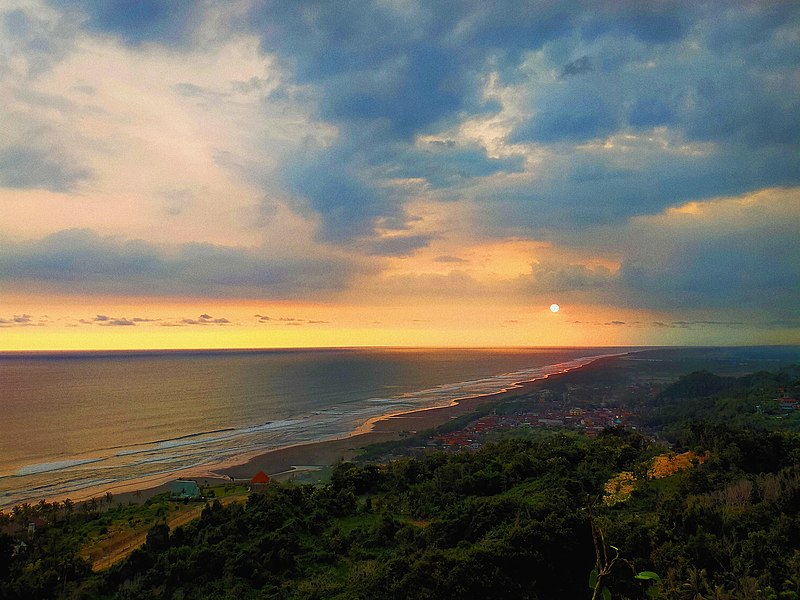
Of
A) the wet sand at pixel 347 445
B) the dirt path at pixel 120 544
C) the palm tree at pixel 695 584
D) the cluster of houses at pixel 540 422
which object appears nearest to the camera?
the palm tree at pixel 695 584

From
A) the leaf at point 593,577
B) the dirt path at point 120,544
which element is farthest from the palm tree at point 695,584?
the dirt path at point 120,544

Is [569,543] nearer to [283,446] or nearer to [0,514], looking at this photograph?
[0,514]

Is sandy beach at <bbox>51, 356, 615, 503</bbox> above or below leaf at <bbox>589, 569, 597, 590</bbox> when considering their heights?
below

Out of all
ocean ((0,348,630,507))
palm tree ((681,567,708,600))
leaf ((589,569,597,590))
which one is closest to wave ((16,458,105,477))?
ocean ((0,348,630,507))

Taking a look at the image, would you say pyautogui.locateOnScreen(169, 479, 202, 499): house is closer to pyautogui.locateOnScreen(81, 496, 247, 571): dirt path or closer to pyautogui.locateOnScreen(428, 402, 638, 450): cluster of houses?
pyautogui.locateOnScreen(81, 496, 247, 571): dirt path

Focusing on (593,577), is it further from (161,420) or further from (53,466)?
(161,420)

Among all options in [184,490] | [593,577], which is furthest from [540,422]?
[593,577]

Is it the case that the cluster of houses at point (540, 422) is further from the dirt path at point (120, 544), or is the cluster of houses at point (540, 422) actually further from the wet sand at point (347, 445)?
the dirt path at point (120, 544)
